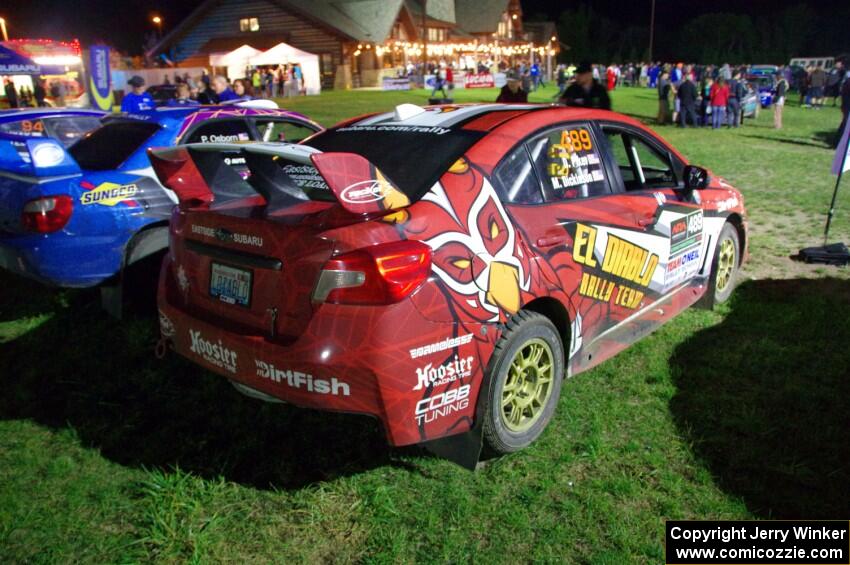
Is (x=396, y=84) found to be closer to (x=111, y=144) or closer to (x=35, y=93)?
(x=35, y=93)

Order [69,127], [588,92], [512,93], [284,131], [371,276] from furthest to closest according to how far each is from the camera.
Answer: [512,93], [588,92], [284,131], [69,127], [371,276]

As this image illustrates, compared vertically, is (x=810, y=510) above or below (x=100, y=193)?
below

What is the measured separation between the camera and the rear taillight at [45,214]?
4.35m

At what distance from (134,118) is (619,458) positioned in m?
4.75

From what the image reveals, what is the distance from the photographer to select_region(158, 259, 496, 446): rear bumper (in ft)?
8.12

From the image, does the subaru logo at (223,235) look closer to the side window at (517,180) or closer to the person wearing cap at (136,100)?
the side window at (517,180)

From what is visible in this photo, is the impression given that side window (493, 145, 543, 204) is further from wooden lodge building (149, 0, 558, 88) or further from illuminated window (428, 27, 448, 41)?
illuminated window (428, 27, 448, 41)

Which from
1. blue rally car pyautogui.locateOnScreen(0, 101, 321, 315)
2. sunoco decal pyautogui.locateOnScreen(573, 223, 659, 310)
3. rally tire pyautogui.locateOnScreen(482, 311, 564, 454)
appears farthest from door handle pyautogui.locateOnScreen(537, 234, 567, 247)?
blue rally car pyautogui.locateOnScreen(0, 101, 321, 315)

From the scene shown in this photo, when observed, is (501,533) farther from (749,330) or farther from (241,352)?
(749,330)

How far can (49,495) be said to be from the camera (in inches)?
117

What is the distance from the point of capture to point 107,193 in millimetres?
4633

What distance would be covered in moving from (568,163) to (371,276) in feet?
5.11

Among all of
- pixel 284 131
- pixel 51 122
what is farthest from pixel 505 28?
pixel 51 122

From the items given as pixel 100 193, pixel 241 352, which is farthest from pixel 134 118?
pixel 241 352
